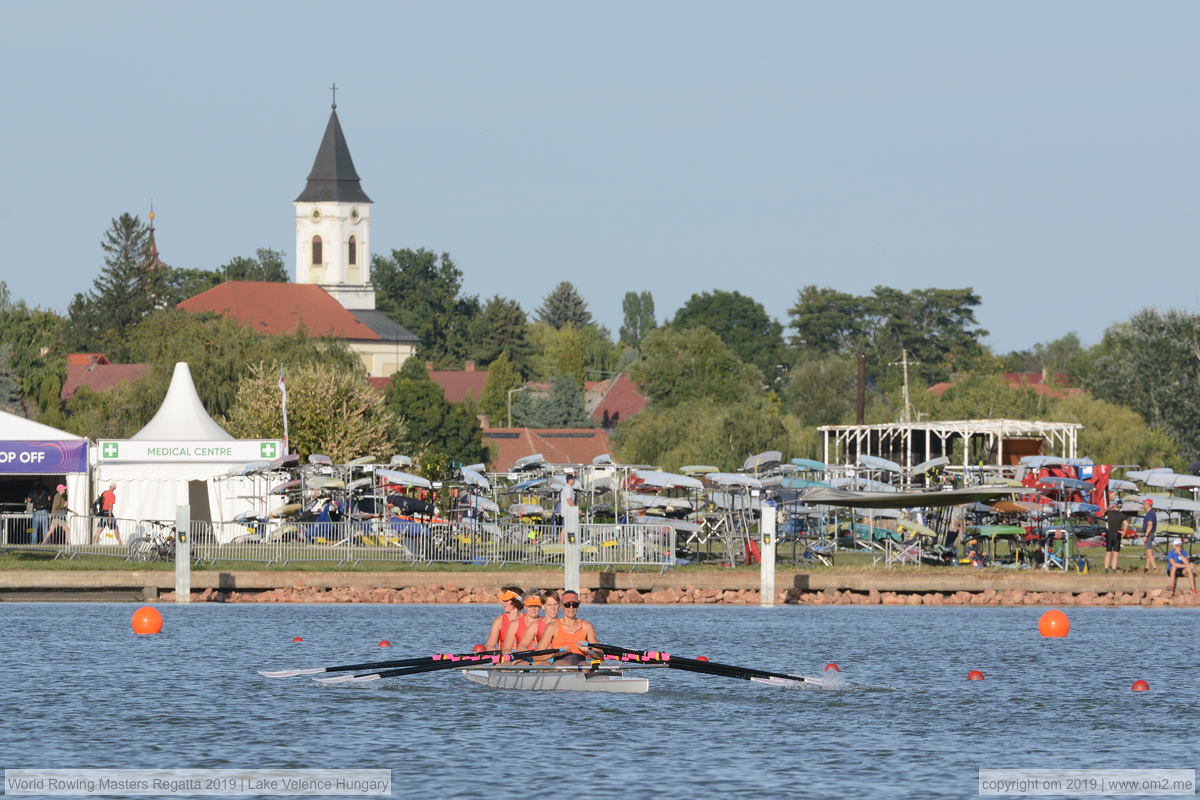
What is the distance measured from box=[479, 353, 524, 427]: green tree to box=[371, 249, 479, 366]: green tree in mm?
32321

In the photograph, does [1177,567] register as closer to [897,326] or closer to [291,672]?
[291,672]

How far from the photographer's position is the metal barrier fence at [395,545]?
43.4 metres

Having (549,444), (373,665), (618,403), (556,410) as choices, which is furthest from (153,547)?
(618,403)

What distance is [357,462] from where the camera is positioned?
47969 millimetres

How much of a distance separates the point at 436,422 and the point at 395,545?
6195 cm

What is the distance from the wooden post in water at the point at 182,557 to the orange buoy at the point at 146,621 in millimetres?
3043

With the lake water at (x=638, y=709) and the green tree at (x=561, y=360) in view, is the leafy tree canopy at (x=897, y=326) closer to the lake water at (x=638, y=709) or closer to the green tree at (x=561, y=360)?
the green tree at (x=561, y=360)

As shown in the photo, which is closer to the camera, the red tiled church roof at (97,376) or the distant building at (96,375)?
the distant building at (96,375)

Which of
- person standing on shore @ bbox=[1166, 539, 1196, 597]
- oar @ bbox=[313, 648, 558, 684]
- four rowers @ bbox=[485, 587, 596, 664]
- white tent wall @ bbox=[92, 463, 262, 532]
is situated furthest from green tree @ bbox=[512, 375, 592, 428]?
oar @ bbox=[313, 648, 558, 684]

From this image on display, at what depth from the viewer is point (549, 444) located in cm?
12181

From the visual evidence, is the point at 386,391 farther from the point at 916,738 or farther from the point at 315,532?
the point at 916,738

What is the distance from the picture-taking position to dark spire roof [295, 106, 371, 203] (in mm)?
184875

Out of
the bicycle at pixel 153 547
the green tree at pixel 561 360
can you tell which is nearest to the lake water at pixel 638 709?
the bicycle at pixel 153 547

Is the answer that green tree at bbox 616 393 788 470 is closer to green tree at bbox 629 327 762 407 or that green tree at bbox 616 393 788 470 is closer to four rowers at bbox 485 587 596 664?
green tree at bbox 629 327 762 407
